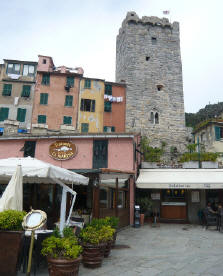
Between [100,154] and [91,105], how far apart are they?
11.8 metres

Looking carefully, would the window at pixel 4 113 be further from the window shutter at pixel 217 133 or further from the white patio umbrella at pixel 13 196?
the window shutter at pixel 217 133

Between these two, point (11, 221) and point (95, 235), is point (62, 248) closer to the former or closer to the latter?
point (11, 221)

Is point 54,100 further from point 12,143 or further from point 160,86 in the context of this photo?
point 160,86

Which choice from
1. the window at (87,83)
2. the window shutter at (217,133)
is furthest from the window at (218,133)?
the window at (87,83)

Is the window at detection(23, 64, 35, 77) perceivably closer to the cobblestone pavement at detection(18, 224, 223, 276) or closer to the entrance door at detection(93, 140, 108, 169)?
the entrance door at detection(93, 140, 108, 169)

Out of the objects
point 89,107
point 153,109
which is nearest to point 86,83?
point 89,107

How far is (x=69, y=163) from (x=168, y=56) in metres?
22.1

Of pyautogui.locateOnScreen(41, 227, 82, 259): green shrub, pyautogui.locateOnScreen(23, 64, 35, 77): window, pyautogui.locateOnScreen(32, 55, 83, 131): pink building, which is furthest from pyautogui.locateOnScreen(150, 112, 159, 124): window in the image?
pyautogui.locateOnScreen(41, 227, 82, 259): green shrub

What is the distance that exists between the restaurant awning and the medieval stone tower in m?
12.1

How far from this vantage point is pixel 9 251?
445cm

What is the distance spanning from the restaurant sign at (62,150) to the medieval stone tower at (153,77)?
41.2ft

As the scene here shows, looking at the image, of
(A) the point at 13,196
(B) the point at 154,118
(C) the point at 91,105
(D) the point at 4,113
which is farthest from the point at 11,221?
(B) the point at 154,118

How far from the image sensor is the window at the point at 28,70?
25734mm

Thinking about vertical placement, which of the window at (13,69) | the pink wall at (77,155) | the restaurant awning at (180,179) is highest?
the window at (13,69)
